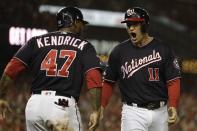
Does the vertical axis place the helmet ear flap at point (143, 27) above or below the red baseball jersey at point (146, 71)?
above

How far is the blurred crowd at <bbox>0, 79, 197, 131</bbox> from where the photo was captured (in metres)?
8.73

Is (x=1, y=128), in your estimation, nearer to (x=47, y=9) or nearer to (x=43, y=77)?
(x=47, y=9)

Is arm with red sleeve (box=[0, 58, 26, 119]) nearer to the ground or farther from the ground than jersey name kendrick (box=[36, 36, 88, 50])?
nearer to the ground

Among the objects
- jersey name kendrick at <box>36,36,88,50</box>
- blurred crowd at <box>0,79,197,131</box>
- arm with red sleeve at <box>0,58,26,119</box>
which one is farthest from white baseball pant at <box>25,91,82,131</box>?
blurred crowd at <box>0,79,197,131</box>

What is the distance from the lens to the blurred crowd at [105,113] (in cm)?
873

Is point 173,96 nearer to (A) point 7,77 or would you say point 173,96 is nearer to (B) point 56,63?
(B) point 56,63

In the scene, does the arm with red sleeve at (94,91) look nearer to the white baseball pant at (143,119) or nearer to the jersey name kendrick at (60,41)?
the jersey name kendrick at (60,41)

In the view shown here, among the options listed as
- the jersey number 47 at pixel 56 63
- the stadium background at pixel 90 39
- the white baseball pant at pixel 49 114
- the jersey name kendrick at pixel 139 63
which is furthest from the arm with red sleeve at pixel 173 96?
the stadium background at pixel 90 39

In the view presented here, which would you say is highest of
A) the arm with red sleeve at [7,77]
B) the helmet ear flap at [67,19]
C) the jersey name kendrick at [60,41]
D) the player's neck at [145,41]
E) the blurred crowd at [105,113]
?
the helmet ear flap at [67,19]

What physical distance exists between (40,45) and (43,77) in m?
0.27

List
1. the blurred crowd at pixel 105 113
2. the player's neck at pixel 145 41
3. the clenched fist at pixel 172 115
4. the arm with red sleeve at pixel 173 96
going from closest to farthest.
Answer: the clenched fist at pixel 172 115, the arm with red sleeve at pixel 173 96, the player's neck at pixel 145 41, the blurred crowd at pixel 105 113

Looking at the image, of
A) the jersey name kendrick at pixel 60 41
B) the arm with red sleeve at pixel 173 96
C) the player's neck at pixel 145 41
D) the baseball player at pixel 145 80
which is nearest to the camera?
the jersey name kendrick at pixel 60 41

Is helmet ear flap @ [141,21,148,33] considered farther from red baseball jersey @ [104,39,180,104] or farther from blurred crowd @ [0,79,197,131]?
blurred crowd @ [0,79,197,131]

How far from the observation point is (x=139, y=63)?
5.83 meters
